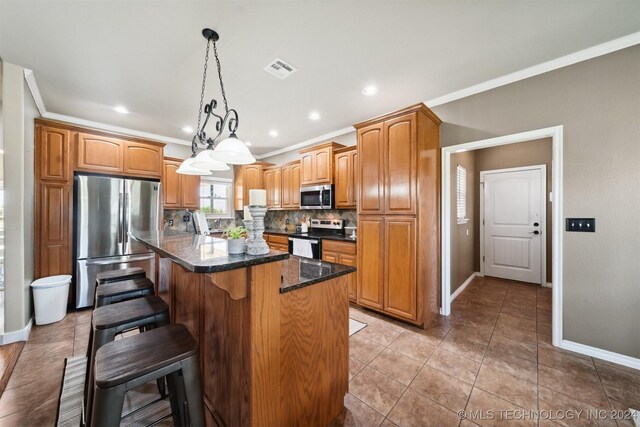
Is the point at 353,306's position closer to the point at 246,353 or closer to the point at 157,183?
the point at 246,353

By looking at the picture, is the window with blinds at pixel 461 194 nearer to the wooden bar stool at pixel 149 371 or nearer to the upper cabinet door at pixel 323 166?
the upper cabinet door at pixel 323 166

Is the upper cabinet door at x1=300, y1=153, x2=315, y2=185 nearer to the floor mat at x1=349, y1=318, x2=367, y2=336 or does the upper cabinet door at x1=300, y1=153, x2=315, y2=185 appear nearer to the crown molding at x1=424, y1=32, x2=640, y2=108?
the crown molding at x1=424, y1=32, x2=640, y2=108

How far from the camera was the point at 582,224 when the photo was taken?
7.27 ft

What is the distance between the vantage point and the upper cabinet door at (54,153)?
121 inches

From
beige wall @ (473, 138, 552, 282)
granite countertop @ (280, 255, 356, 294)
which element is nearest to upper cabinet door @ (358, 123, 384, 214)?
granite countertop @ (280, 255, 356, 294)

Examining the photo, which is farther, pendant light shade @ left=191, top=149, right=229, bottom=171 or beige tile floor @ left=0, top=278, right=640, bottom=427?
pendant light shade @ left=191, top=149, right=229, bottom=171

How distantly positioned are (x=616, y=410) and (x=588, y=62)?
278 cm

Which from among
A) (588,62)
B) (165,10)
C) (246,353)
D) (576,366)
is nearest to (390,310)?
(576,366)

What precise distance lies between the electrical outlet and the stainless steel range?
2803mm

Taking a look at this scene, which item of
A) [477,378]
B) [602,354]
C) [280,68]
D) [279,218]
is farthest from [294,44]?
[279,218]

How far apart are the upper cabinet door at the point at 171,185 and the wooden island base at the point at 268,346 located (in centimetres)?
333

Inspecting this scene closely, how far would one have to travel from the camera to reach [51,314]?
2824 mm

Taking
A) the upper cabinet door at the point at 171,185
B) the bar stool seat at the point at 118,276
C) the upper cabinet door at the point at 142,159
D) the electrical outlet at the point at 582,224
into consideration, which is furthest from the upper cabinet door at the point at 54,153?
the electrical outlet at the point at 582,224

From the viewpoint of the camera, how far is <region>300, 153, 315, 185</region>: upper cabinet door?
→ 4395 millimetres
